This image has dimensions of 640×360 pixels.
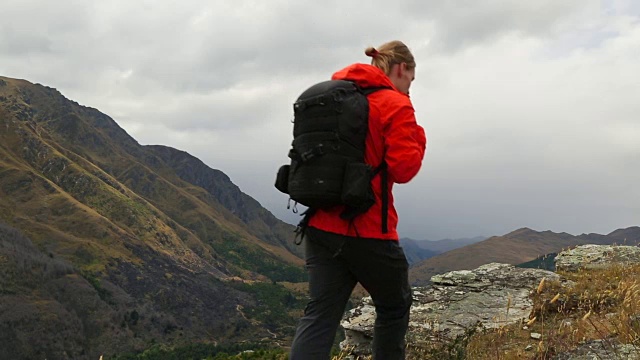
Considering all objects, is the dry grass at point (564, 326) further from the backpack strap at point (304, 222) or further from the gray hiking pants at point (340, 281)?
the backpack strap at point (304, 222)

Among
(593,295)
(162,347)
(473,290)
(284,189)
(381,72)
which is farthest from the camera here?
(162,347)

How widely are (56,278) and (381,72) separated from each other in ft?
526

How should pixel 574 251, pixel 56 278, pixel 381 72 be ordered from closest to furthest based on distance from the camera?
pixel 381 72 < pixel 574 251 < pixel 56 278

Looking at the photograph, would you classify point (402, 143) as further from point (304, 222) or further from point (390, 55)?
point (304, 222)

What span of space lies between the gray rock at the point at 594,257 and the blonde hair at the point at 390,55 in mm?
9244

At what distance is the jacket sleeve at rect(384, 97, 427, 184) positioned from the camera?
3.31 metres

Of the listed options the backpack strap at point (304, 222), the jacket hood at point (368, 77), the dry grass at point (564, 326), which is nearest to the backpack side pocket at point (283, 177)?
the backpack strap at point (304, 222)

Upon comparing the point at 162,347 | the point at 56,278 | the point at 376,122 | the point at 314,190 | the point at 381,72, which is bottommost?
the point at 162,347

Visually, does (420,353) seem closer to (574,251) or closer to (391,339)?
(391,339)

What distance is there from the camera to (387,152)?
338 cm

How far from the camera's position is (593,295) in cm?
745

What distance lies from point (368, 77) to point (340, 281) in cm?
168

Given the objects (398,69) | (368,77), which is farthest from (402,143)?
(398,69)

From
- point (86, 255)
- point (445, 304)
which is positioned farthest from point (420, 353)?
point (86, 255)
